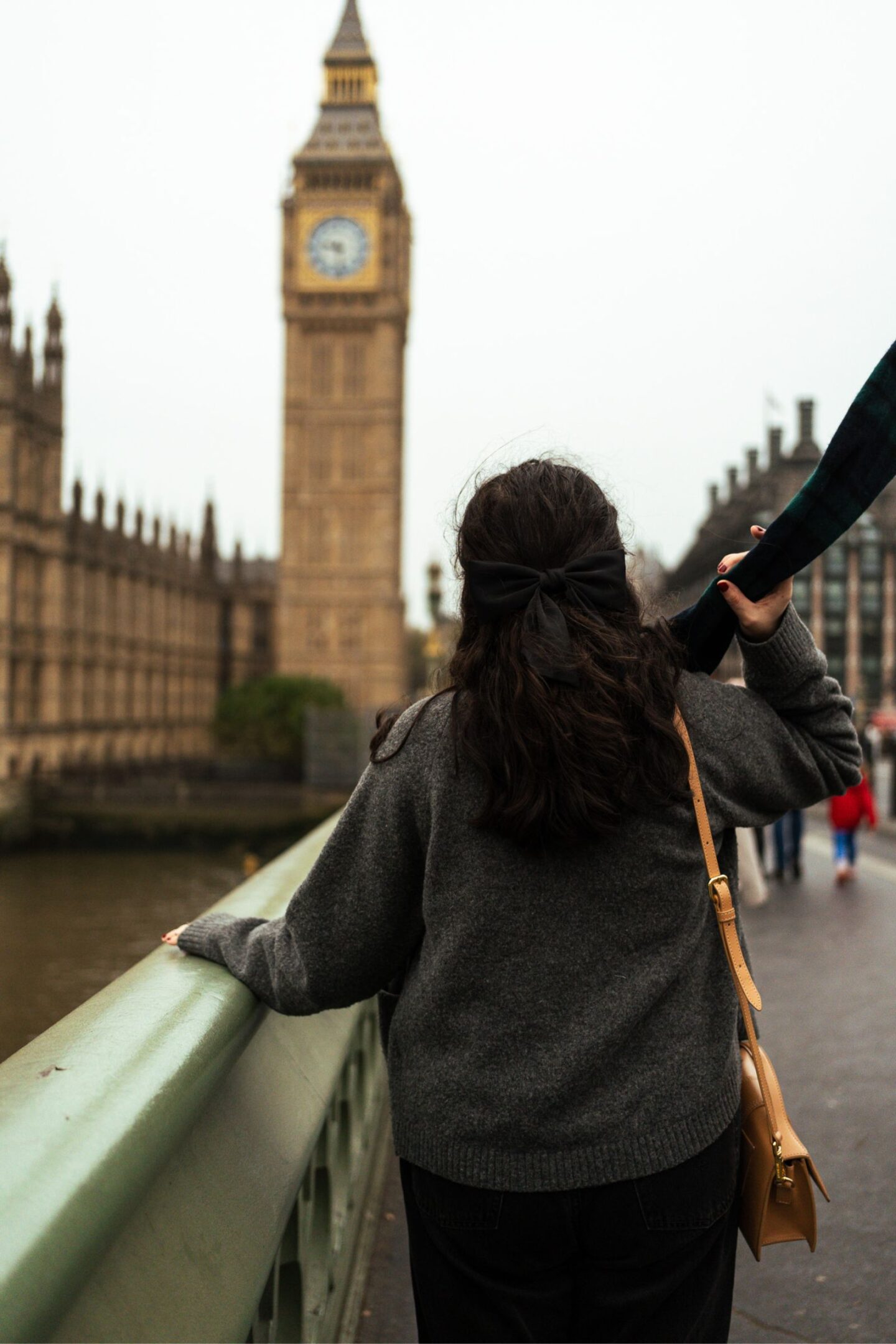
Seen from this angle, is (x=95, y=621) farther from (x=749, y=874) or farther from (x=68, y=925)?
(x=68, y=925)

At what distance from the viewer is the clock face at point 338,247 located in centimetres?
5456

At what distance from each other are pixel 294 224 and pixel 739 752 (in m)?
56.9

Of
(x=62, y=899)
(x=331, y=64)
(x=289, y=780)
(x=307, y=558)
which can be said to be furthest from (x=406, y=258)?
(x=62, y=899)

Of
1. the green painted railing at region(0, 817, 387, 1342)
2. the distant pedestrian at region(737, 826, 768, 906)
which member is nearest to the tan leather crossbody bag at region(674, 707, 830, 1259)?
the green painted railing at region(0, 817, 387, 1342)

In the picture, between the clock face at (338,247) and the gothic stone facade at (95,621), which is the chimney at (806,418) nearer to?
the gothic stone facade at (95,621)

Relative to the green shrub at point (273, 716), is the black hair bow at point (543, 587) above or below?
above

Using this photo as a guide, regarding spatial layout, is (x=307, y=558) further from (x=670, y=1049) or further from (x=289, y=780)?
(x=670, y=1049)

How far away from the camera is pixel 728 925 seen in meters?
1.53

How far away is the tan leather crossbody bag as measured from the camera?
4.97ft

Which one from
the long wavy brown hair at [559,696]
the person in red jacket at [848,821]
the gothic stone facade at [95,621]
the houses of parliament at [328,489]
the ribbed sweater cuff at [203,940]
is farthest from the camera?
the houses of parliament at [328,489]

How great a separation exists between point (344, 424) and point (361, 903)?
5606cm

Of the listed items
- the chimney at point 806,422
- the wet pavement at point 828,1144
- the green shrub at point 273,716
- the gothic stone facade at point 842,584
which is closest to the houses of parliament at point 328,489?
the green shrub at point 273,716

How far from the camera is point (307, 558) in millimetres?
55969

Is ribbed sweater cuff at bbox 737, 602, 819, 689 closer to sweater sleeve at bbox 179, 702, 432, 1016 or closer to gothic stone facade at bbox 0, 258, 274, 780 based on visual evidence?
sweater sleeve at bbox 179, 702, 432, 1016
